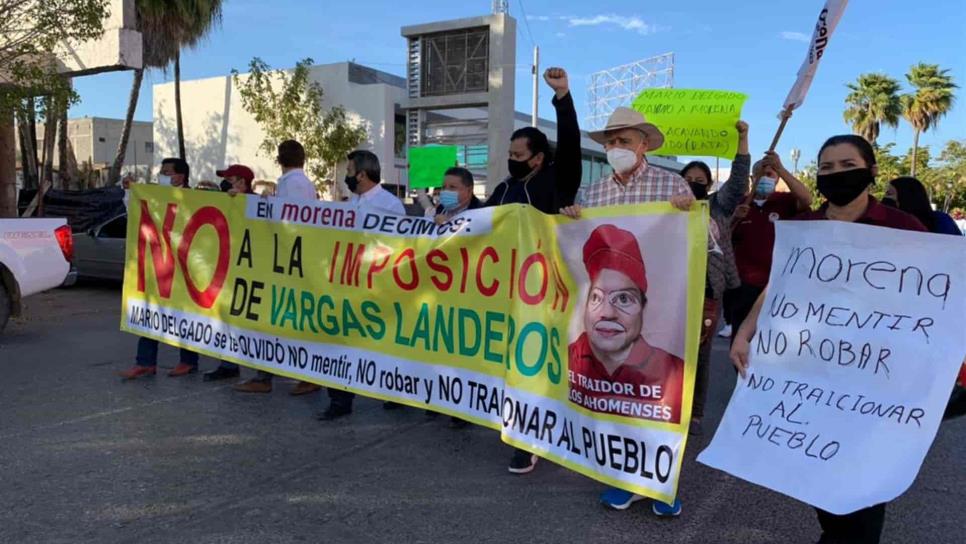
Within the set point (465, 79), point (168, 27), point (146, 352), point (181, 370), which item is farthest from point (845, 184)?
point (168, 27)

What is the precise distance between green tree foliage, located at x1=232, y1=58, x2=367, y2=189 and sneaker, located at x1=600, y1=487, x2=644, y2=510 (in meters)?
21.6

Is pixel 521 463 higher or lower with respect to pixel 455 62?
lower

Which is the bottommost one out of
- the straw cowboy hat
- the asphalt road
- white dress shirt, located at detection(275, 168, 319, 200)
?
the asphalt road

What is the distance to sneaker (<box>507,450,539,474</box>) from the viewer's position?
4.10 m

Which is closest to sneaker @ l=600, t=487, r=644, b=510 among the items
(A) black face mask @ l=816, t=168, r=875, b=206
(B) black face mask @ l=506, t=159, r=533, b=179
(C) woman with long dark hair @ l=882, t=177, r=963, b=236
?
(A) black face mask @ l=816, t=168, r=875, b=206

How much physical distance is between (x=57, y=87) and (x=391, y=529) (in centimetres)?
878

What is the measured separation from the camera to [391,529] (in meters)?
3.35

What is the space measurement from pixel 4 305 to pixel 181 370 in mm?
A: 3027

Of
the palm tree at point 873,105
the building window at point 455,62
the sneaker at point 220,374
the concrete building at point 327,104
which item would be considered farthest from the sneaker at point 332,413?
the palm tree at point 873,105

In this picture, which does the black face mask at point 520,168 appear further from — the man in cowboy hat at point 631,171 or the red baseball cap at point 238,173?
the red baseball cap at point 238,173

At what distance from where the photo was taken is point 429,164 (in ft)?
58.7

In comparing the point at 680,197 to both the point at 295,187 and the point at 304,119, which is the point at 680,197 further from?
the point at 304,119

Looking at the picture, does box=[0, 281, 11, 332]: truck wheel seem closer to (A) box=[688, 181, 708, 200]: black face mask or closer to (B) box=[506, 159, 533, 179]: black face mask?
(B) box=[506, 159, 533, 179]: black face mask

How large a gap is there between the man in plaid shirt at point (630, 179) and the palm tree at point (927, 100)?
1797 inches
